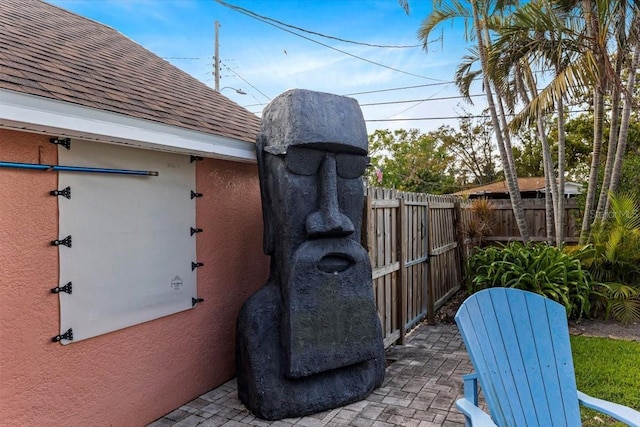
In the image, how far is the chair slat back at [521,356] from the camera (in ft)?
7.52

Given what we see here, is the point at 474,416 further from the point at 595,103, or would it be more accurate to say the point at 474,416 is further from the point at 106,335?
the point at 595,103

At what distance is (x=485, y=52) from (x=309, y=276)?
6.29 meters

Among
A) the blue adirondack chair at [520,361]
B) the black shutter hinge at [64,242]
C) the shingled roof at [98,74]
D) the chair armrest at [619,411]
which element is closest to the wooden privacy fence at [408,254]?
the shingled roof at [98,74]

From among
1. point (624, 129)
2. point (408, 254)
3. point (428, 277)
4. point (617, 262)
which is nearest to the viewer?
point (408, 254)

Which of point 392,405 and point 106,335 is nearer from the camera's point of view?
point 106,335

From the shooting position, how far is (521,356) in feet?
8.32

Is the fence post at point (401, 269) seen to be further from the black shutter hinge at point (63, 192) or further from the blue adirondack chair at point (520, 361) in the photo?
the black shutter hinge at point (63, 192)

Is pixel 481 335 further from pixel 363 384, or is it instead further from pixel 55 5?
pixel 55 5

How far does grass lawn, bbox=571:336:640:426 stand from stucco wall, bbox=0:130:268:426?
332 centimetres

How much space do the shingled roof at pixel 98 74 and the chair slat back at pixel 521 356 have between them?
262cm

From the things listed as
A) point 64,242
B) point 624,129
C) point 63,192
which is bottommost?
point 64,242

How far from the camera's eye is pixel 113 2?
7027 millimetres

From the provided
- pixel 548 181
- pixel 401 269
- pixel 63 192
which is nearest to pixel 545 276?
pixel 401 269

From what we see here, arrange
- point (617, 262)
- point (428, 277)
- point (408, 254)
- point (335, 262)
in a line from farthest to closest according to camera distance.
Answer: point (617, 262)
point (428, 277)
point (408, 254)
point (335, 262)
